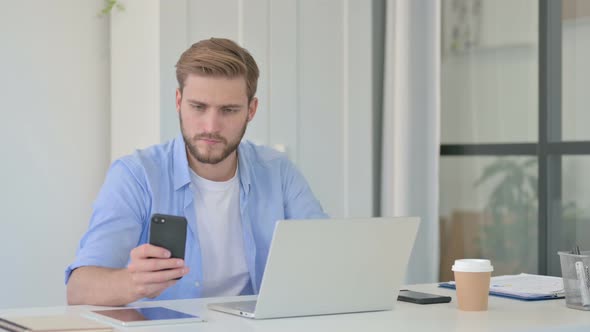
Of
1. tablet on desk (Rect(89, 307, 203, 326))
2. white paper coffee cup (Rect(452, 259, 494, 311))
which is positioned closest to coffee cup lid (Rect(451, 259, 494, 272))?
white paper coffee cup (Rect(452, 259, 494, 311))

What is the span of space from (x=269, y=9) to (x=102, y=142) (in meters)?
0.85

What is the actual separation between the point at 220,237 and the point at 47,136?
53.0 inches

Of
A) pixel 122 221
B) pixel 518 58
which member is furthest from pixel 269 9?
pixel 122 221

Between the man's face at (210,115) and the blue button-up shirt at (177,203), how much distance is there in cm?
7

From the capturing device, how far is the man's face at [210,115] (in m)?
2.41

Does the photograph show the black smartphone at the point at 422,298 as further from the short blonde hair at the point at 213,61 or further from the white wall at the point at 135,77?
the white wall at the point at 135,77

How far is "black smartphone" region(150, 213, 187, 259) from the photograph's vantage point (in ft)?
6.02

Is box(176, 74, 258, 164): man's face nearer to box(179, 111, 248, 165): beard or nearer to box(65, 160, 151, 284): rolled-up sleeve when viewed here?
box(179, 111, 248, 165): beard

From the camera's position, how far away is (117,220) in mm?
2273

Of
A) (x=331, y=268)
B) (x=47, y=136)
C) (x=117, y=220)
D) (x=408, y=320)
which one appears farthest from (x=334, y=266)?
(x=47, y=136)

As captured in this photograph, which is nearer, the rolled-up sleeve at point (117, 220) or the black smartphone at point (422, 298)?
the black smartphone at point (422, 298)

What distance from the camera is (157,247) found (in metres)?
1.87

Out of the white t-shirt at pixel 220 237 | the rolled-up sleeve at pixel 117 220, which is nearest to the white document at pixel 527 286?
the white t-shirt at pixel 220 237

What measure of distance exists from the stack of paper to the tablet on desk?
2.71 ft
